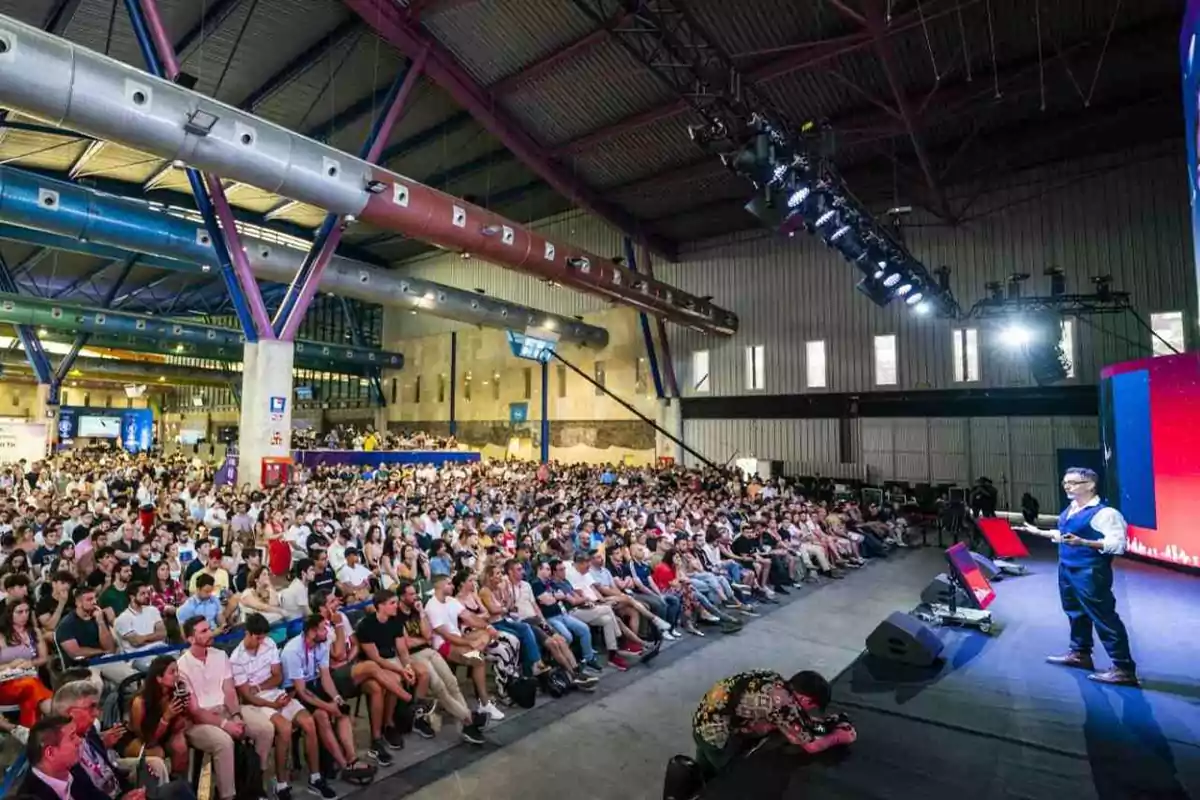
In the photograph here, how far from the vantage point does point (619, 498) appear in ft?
45.3

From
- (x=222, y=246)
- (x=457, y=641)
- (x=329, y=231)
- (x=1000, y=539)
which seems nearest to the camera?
(x=457, y=641)

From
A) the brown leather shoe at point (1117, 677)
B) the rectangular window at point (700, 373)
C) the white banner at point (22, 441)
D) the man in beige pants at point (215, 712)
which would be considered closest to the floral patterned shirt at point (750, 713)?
the man in beige pants at point (215, 712)

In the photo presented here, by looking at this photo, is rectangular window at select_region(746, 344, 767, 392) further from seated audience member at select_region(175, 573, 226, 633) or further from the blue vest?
seated audience member at select_region(175, 573, 226, 633)

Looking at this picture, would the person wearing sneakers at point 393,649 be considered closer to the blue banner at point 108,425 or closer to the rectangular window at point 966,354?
the rectangular window at point 966,354

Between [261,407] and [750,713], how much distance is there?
11.9 m

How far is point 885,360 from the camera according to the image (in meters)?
18.8

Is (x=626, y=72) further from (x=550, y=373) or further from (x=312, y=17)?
(x=550, y=373)

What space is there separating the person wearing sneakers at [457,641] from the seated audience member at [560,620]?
97cm

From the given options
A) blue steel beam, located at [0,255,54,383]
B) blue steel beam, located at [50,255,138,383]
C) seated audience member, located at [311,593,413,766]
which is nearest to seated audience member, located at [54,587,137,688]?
seated audience member, located at [311,593,413,766]

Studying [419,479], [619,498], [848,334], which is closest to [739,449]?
[848,334]

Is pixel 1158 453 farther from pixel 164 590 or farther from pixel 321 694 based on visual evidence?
pixel 164 590

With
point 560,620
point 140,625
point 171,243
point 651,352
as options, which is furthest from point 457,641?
point 651,352

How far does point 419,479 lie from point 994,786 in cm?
1644

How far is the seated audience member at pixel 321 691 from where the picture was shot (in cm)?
412
